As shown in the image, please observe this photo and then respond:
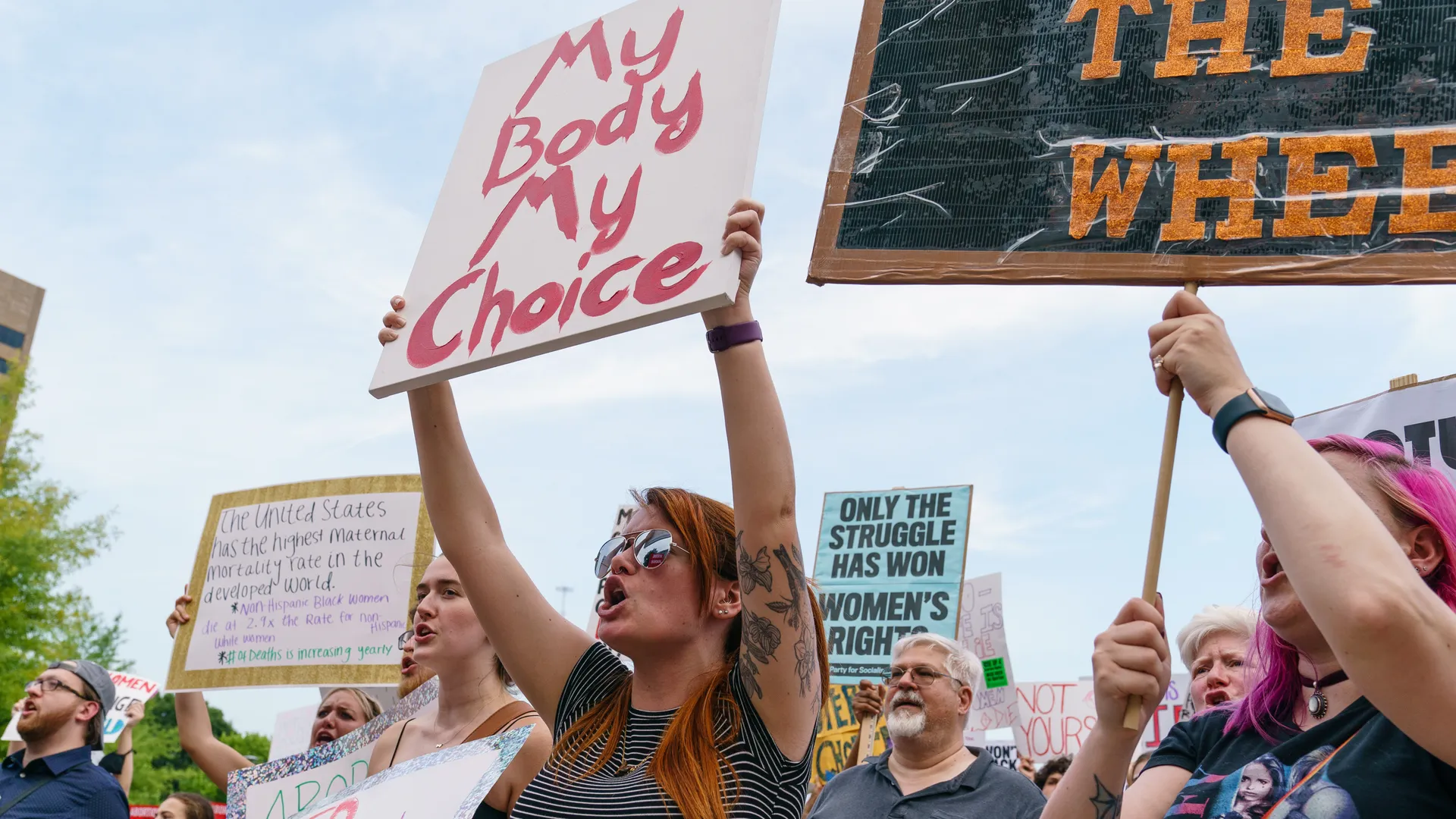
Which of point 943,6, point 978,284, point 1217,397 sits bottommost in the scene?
point 1217,397

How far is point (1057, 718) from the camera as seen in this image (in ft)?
32.3

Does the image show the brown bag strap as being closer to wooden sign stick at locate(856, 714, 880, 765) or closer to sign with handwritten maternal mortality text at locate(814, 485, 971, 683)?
wooden sign stick at locate(856, 714, 880, 765)

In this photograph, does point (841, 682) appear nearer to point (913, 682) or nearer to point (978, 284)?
point (913, 682)

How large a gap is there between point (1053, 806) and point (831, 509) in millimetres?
6531

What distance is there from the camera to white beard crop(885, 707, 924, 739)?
174 inches

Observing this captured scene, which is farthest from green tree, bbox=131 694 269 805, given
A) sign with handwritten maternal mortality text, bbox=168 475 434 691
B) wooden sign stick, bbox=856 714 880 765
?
wooden sign stick, bbox=856 714 880 765

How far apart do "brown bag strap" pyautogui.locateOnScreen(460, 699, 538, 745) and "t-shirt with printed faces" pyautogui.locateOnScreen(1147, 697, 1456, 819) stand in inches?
67.2

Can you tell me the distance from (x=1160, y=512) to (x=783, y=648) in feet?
2.38

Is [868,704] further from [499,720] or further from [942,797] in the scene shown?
[499,720]

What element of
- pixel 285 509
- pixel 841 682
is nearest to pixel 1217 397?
pixel 285 509

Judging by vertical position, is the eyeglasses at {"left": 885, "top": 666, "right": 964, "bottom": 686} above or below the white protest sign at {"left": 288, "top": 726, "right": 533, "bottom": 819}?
above

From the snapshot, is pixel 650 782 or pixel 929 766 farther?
pixel 929 766

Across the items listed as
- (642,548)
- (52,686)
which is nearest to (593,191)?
(642,548)

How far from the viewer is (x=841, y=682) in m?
7.57
